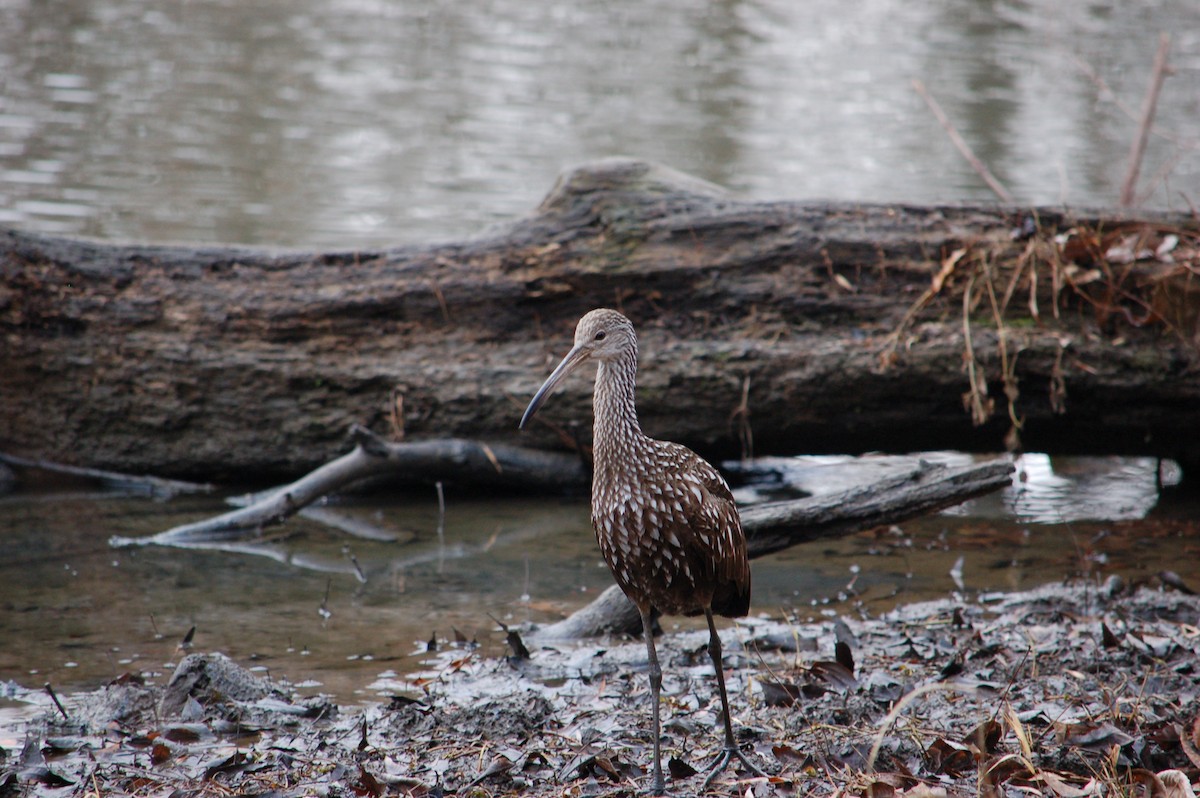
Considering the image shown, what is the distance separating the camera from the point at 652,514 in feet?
13.0

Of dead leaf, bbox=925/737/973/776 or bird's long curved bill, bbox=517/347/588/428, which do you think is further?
bird's long curved bill, bbox=517/347/588/428

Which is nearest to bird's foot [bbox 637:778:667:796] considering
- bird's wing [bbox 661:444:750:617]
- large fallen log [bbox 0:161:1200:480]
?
bird's wing [bbox 661:444:750:617]

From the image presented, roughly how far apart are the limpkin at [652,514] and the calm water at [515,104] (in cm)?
727

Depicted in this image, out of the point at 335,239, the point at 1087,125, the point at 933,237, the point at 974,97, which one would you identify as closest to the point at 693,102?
the point at 974,97

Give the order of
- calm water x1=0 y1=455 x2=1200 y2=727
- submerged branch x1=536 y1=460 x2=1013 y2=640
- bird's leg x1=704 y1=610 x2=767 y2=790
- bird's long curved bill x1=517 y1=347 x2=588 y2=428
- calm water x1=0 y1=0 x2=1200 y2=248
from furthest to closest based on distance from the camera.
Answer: calm water x1=0 y1=0 x2=1200 y2=248 → calm water x1=0 y1=455 x2=1200 y2=727 → submerged branch x1=536 y1=460 x2=1013 y2=640 → bird's long curved bill x1=517 y1=347 x2=588 y2=428 → bird's leg x1=704 y1=610 x2=767 y2=790

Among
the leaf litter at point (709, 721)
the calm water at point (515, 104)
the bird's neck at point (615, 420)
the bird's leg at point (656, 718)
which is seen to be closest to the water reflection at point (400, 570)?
the leaf litter at point (709, 721)

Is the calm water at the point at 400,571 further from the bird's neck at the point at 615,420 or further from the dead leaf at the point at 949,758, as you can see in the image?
the dead leaf at the point at 949,758

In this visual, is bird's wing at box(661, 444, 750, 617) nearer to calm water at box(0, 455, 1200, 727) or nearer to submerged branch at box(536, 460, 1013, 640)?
submerged branch at box(536, 460, 1013, 640)

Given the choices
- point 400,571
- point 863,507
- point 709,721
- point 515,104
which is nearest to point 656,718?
point 709,721

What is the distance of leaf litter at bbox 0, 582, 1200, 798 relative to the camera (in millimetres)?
3820

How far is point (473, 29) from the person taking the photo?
843 inches

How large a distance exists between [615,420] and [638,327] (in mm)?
3116

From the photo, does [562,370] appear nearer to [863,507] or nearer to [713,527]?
[713,527]

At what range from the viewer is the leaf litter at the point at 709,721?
3820mm
